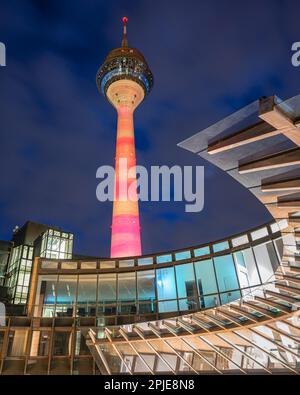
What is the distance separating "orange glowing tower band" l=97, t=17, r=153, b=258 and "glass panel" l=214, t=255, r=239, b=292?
20191mm

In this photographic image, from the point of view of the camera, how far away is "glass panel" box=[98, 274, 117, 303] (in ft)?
79.7

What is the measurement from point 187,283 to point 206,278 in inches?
53.0

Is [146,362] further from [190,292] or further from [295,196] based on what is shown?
[295,196]

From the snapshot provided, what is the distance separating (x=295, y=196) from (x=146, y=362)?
43.5ft

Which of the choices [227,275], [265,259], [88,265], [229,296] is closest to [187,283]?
[227,275]

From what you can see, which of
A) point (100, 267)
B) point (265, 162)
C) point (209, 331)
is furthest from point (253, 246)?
point (265, 162)

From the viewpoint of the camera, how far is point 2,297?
3959 cm

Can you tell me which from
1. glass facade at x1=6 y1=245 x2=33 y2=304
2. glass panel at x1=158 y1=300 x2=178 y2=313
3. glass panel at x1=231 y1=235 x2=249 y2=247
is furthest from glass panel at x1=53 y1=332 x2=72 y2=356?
glass facade at x1=6 y1=245 x2=33 y2=304

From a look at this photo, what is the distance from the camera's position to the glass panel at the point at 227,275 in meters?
21.7

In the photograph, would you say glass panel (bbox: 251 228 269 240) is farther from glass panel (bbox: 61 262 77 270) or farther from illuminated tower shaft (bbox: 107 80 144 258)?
illuminated tower shaft (bbox: 107 80 144 258)

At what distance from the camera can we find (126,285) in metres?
25.1

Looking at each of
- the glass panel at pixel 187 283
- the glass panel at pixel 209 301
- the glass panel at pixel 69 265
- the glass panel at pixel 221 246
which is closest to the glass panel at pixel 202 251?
the glass panel at pixel 221 246
